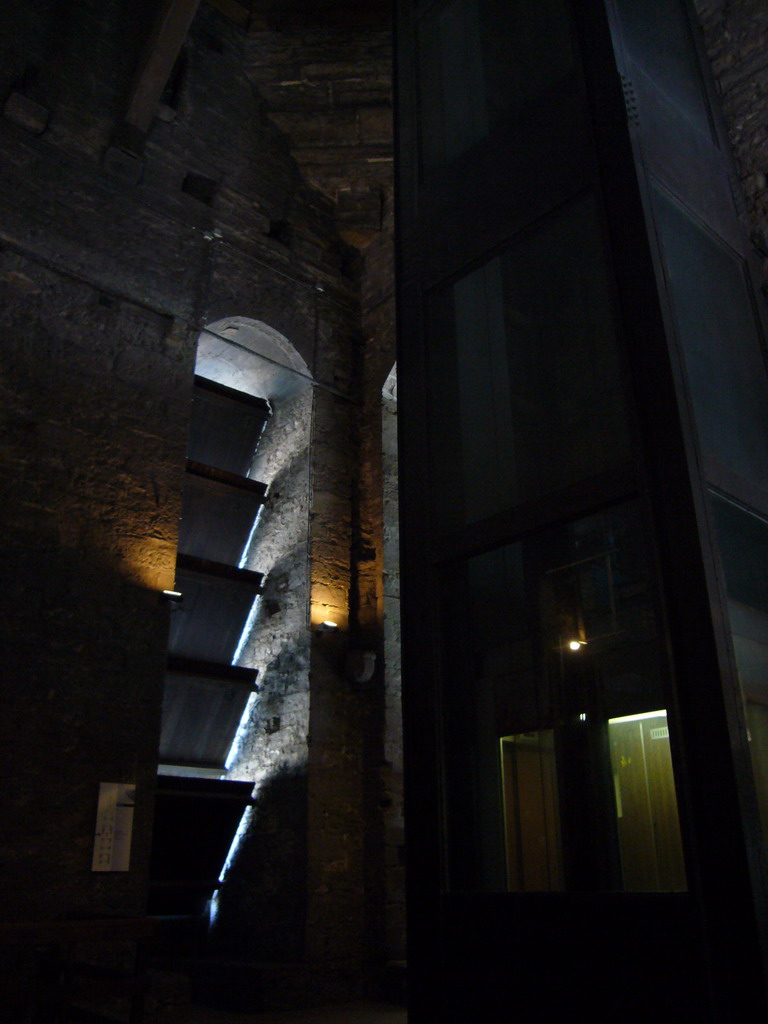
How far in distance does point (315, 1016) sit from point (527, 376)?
15.8ft

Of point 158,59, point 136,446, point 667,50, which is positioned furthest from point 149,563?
point 667,50

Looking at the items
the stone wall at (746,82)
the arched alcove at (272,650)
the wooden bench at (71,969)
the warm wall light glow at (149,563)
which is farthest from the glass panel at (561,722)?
the arched alcove at (272,650)

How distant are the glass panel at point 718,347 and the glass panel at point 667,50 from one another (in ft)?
Result: 3.02

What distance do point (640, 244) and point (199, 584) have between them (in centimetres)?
539

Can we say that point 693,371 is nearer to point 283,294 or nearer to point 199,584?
point 199,584

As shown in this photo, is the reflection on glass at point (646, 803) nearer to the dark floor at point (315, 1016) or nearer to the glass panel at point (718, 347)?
Answer: the glass panel at point (718, 347)

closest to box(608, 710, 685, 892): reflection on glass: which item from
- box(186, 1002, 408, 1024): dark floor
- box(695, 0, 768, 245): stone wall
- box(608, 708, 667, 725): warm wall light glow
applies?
box(608, 708, 667, 725): warm wall light glow

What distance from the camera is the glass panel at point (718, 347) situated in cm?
335

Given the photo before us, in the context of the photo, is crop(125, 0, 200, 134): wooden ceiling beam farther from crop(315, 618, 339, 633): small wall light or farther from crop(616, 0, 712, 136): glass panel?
crop(315, 618, 339, 633): small wall light

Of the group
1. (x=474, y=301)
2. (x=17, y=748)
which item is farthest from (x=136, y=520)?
(x=474, y=301)

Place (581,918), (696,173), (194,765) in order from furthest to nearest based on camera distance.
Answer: (194,765), (696,173), (581,918)

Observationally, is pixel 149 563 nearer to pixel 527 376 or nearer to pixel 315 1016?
pixel 315 1016

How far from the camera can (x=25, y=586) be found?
603cm

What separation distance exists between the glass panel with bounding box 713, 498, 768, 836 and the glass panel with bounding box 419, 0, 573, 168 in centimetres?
244
